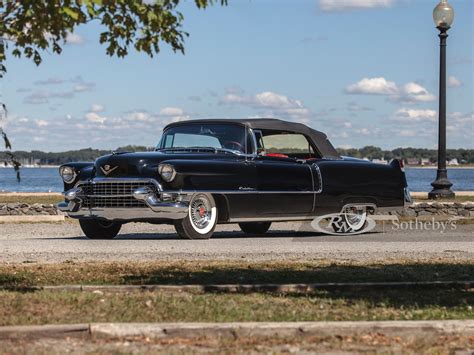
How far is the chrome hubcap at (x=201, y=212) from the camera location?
15.9 m

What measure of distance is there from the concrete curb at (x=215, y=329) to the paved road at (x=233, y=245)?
564 centimetres

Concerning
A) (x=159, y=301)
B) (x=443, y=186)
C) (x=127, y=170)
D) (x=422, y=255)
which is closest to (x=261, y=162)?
(x=127, y=170)

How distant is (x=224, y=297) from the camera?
9.23 meters

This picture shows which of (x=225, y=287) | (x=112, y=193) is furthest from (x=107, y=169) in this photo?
(x=225, y=287)

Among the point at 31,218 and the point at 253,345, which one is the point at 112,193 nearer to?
the point at 31,218

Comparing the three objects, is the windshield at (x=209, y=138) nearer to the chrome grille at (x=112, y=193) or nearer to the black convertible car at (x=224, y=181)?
the black convertible car at (x=224, y=181)

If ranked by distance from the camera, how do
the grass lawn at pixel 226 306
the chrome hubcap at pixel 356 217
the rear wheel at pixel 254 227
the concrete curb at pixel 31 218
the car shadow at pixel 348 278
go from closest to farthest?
the grass lawn at pixel 226 306
the car shadow at pixel 348 278
the chrome hubcap at pixel 356 217
the rear wheel at pixel 254 227
the concrete curb at pixel 31 218

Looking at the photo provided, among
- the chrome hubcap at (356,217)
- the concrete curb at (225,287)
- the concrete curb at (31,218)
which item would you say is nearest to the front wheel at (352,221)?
the chrome hubcap at (356,217)

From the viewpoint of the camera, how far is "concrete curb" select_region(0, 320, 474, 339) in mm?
7445

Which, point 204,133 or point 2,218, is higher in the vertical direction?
point 204,133

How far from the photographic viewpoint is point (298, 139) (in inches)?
702

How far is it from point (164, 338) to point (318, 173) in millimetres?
9962

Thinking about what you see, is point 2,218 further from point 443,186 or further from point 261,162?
point 443,186

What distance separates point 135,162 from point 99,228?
1.75 metres
